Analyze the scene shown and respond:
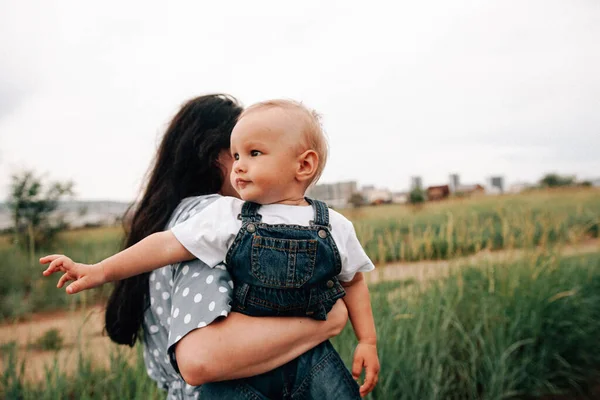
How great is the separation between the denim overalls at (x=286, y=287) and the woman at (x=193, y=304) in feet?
0.13

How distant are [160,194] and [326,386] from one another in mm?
856

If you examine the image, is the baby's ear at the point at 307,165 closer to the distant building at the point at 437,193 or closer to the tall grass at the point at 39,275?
the tall grass at the point at 39,275

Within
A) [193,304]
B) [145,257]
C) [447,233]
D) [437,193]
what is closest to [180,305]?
[193,304]

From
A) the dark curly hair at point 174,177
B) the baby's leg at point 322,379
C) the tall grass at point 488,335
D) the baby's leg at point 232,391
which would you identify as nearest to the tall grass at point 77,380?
the dark curly hair at point 174,177

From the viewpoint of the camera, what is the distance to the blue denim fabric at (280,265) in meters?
1.33

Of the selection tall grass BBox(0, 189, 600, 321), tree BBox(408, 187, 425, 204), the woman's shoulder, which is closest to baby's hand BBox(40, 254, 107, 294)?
the woman's shoulder

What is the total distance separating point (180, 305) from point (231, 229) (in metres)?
0.24

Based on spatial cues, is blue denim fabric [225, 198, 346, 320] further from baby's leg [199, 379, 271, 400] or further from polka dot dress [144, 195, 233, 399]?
baby's leg [199, 379, 271, 400]

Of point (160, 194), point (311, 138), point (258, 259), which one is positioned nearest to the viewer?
point (258, 259)

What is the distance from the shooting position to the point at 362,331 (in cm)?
155

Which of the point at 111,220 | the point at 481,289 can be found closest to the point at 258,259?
the point at 111,220

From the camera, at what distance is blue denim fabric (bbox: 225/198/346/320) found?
133 centimetres

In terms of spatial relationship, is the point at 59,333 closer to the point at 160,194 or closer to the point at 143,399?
the point at 143,399

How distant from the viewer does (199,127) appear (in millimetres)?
1784
